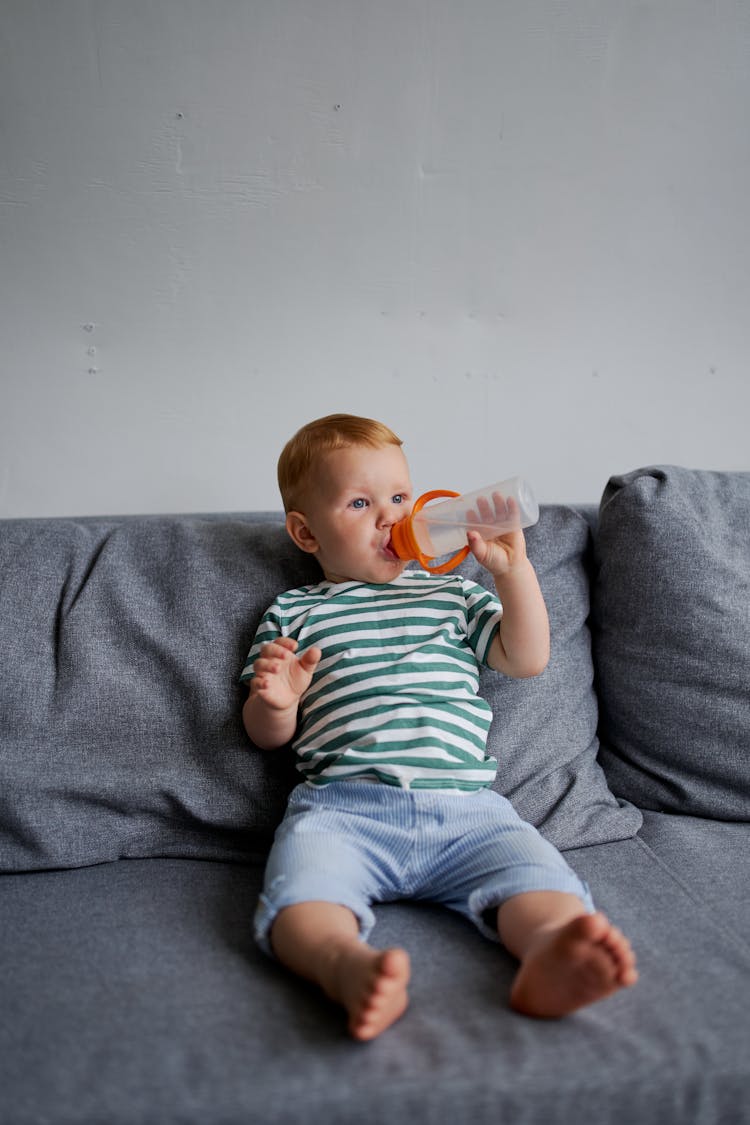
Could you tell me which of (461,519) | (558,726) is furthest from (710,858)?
(461,519)

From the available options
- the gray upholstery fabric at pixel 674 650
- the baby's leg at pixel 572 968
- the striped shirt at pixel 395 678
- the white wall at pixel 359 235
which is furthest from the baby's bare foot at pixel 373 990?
the white wall at pixel 359 235

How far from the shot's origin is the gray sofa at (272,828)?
34.2 inches

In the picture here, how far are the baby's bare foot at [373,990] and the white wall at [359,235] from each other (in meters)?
1.25


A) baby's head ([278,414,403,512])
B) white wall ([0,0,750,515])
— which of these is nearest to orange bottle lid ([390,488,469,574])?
baby's head ([278,414,403,512])

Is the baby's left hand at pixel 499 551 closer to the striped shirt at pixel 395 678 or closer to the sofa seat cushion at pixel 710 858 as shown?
the striped shirt at pixel 395 678

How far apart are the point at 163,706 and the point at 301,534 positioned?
1.22 ft

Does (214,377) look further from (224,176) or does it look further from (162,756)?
(162,756)

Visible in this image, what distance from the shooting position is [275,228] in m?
1.89

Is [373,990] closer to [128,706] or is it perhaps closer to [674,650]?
[128,706]

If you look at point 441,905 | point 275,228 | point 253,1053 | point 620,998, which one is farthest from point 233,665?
point 275,228

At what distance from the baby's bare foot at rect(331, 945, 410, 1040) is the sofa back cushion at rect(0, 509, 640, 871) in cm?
50

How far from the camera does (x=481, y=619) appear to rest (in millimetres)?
1411

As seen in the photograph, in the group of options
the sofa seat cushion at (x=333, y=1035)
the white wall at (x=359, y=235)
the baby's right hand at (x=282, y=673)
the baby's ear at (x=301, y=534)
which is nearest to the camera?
the sofa seat cushion at (x=333, y=1035)

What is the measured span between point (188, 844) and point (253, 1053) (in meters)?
0.53
